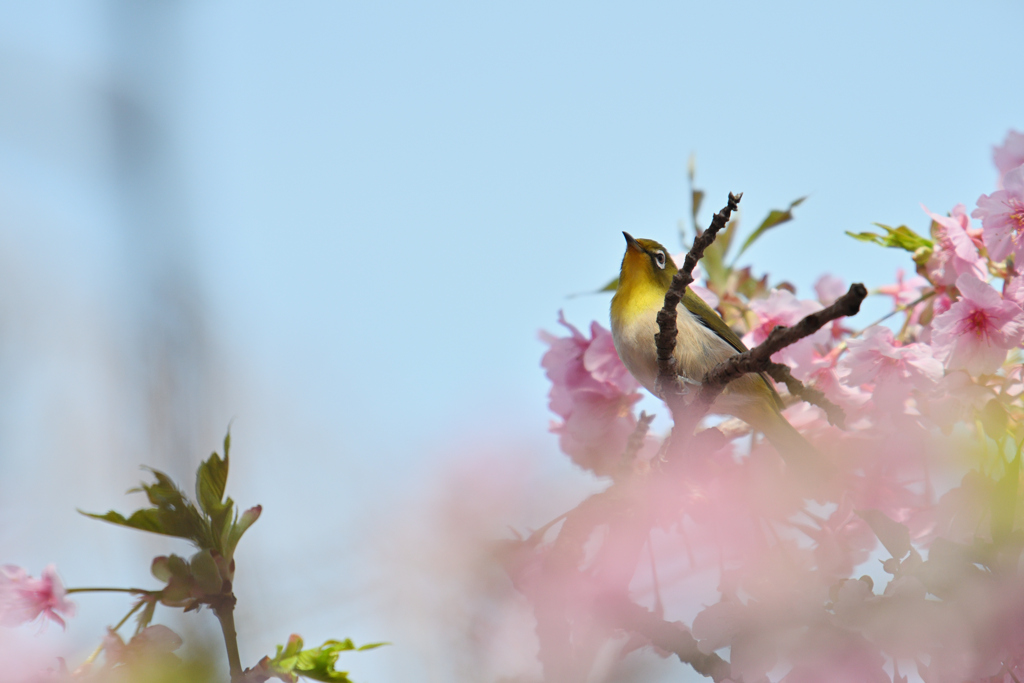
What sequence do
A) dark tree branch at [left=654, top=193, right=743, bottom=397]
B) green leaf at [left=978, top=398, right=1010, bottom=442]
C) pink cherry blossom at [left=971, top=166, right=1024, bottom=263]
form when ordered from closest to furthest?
dark tree branch at [left=654, top=193, right=743, bottom=397] < pink cherry blossom at [left=971, top=166, right=1024, bottom=263] < green leaf at [left=978, top=398, right=1010, bottom=442]

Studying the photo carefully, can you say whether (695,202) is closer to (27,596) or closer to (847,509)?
(847,509)

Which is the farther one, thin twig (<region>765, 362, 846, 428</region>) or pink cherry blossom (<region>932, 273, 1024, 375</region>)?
pink cherry blossom (<region>932, 273, 1024, 375</region>)

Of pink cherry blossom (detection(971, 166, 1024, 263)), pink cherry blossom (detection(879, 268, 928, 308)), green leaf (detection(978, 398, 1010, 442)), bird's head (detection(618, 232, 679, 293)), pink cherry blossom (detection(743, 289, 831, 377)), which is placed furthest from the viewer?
bird's head (detection(618, 232, 679, 293))

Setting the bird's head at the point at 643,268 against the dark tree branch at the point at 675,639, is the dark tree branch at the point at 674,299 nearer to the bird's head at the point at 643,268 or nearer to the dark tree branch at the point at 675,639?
the dark tree branch at the point at 675,639

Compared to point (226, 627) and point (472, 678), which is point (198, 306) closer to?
point (226, 627)

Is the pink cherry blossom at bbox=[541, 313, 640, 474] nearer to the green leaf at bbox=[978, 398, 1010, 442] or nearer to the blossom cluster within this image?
the blossom cluster

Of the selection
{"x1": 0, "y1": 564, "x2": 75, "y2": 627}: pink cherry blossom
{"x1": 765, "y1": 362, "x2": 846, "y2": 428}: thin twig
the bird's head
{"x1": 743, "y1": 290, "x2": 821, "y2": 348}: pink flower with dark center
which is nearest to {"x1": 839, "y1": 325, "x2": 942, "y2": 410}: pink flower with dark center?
{"x1": 743, "y1": 290, "x2": 821, "y2": 348}: pink flower with dark center

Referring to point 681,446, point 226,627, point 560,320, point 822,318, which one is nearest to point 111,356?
point 226,627
